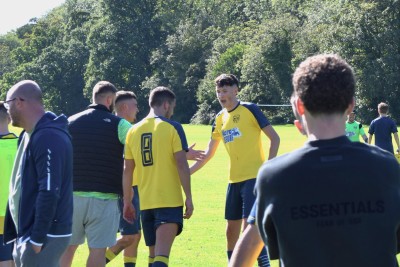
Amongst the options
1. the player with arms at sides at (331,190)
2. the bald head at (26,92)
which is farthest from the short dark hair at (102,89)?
the player with arms at sides at (331,190)

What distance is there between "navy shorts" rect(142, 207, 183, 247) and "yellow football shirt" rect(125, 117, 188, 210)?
60 mm

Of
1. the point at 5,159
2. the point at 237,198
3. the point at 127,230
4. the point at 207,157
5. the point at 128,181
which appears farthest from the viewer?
the point at 207,157

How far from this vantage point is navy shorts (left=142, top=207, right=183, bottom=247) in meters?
8.16

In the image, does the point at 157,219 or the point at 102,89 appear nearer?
the point at 157,219

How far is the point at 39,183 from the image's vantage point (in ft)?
18.2

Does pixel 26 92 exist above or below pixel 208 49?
below

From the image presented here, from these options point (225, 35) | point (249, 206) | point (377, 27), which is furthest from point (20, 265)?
point (225, 35)

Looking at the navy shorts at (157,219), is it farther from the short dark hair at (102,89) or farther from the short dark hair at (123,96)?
the short dark hair at (123,96)

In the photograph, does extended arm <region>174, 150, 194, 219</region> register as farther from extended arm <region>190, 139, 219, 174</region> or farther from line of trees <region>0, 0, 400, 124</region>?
line of trees <region>0, 0, 400, 124</region>

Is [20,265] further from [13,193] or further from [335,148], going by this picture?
[335,148]

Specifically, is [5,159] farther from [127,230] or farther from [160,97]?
[127,230]

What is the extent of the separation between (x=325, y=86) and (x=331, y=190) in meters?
0.40

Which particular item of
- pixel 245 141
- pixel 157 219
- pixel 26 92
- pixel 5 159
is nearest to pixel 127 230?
pixel 157 219

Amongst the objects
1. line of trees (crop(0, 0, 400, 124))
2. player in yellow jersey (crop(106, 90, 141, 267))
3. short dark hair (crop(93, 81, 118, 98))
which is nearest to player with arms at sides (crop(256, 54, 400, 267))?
short dark hair (crop(93, 81, 118, 98))
